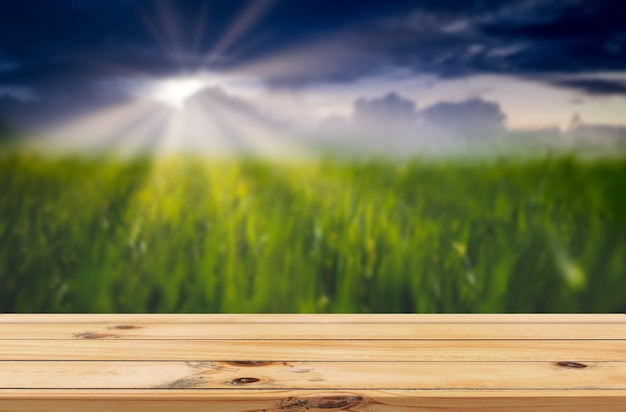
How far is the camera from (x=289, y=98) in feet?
7.89

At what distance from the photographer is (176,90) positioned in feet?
8.07

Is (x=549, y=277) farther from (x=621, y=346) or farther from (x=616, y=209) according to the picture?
(x=621, y=346)

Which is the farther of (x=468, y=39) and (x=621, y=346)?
(x=468, y=39)

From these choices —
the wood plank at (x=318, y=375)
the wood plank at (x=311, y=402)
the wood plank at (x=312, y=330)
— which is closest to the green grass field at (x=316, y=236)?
the wood plank at (x=312, y=330)

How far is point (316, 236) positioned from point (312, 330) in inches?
39.0

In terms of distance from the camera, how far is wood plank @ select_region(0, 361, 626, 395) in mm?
912

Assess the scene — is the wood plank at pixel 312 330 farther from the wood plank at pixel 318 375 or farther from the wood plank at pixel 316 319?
the wood plank at pixel 318 375

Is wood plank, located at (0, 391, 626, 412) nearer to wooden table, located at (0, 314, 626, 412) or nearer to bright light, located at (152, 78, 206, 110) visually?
wooden table, located at (0, 314, 626, 412)

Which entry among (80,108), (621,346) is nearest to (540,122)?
(621,346)

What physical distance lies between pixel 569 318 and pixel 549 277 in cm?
89

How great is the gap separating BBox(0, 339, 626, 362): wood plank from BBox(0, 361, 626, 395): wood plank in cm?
4

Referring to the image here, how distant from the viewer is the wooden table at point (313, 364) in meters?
0.87

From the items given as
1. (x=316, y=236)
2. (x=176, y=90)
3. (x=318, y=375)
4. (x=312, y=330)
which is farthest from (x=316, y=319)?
(x=176, y=90)

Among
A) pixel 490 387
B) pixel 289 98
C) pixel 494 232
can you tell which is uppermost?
pixel 289 98
